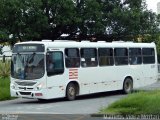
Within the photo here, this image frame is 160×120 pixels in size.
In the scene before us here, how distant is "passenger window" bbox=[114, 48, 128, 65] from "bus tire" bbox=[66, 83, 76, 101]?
3.69 metres

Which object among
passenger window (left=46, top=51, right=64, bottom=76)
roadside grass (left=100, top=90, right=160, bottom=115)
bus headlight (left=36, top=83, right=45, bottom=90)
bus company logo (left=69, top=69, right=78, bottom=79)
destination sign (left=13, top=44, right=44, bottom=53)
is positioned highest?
destination sign (left=13, top=44, right=44, bottom=53)

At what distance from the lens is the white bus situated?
71.2 ft

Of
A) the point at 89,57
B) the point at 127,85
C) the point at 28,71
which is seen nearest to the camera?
the point at 28,71

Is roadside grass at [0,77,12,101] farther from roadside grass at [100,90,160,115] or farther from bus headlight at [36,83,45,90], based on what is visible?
roadside grass at [100,90,160,115]

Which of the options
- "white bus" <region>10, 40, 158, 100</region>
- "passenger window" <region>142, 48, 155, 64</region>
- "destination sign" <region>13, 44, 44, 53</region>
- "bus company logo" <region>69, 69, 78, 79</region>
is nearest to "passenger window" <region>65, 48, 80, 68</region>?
"white bus" <region>10, 40, 158, 100</region>

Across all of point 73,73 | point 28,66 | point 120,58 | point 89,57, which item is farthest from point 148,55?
point 28,66

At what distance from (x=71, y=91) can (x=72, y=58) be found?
157 centimetres

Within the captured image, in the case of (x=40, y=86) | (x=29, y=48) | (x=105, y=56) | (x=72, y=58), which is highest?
(x=29, y=48)

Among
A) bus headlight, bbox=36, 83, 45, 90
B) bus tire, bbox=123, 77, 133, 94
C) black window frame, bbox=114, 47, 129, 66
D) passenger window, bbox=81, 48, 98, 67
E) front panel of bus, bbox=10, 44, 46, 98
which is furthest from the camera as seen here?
bus tire, bbox=123, 77, 133, 94

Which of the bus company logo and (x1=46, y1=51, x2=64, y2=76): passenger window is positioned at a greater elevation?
(x1=46, y1=51, x2=64, y2=76): passenger window

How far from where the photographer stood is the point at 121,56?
1034 inches

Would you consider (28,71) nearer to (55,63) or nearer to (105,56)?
(55,63)

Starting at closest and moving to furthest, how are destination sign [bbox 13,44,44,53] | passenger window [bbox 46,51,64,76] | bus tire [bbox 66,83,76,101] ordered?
passenger window [bbox 46,51,64,76] < destination sign [bbox 13,44,44,53] < bus tire [bbox 66,83,76,101]

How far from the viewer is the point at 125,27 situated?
132 feet
